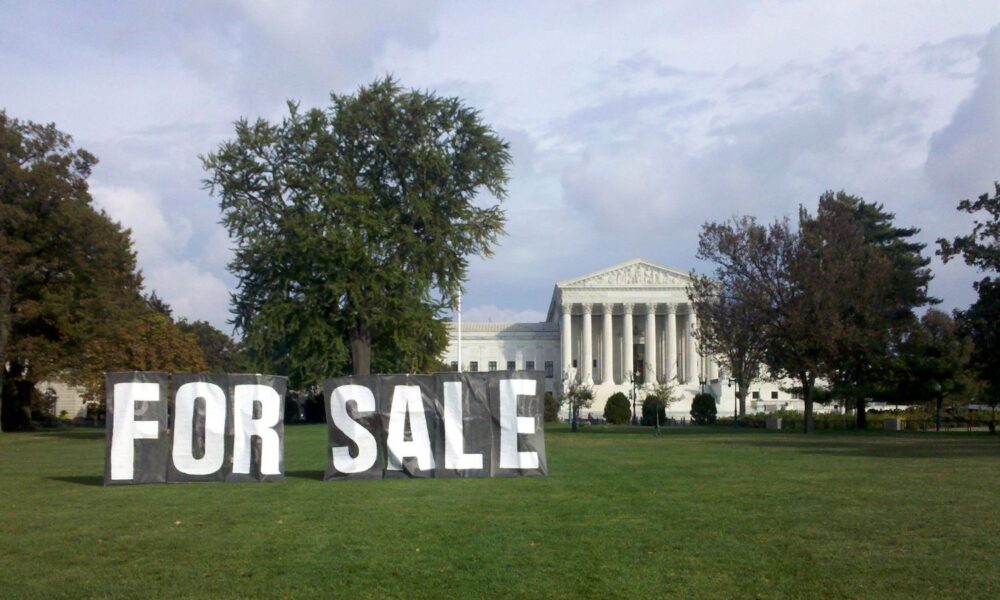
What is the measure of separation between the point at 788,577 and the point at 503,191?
116ft

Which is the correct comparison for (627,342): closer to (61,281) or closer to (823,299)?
(823,299)

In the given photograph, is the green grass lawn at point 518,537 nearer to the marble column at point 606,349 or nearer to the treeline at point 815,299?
the treeline at point 815,299

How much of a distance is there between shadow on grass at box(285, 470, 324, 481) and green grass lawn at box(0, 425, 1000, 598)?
374mm

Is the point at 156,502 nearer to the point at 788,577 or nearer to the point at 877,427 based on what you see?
the point at 788,577

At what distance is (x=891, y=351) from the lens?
5762cm

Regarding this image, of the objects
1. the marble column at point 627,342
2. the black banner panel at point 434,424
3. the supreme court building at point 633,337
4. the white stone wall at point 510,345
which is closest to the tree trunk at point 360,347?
the black banner panel at point 434,424

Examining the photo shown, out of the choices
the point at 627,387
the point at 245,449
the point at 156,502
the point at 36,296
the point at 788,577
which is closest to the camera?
the point at 788,577

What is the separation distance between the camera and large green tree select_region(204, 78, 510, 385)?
131 ft

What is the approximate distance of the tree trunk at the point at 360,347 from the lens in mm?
41188

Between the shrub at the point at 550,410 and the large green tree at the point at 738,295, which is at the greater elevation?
the large green tree at the point at 738,295

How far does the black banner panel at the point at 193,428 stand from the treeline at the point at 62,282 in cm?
2947

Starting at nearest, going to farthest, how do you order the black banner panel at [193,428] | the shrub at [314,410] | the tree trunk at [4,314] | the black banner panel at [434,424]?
the black banner panel at [193,428], the black banner panel at [434,424], the tree trunk at [4,314], the shrub at [314,410]

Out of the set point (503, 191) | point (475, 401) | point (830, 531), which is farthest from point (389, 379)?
point (503, 191)

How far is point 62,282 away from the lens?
5100 cm
